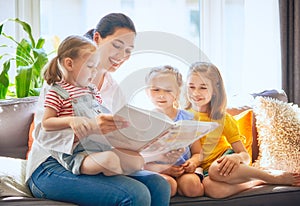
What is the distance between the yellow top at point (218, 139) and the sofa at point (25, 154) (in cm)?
18

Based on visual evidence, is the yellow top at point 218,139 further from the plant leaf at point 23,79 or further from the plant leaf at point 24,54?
the plant leaf at point 24,54

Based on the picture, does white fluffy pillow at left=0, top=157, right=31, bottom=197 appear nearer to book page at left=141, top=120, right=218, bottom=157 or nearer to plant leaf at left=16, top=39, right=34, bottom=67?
book page at left=141, top=120, right=218, bottom=157

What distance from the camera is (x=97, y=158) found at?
77.6 inches

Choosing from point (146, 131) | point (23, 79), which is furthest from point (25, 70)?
point (146, 131)

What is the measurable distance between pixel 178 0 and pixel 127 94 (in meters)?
1.60

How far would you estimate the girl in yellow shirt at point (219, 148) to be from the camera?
A: 2.31 m

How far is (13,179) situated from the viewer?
7.07 feet

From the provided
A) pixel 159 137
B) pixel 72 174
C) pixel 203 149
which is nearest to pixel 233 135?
pixel 203 149

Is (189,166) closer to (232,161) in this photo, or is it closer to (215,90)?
(232,161)

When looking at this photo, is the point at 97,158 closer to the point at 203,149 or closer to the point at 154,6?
the point at 203,149

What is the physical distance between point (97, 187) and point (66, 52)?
20.8 inches

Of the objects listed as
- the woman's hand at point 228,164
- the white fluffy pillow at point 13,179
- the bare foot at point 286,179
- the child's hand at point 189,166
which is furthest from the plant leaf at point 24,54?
the bare foot at point 286,179

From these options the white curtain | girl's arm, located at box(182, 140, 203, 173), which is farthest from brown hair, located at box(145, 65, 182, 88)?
the white curtain

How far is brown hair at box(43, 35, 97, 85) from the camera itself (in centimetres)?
210
